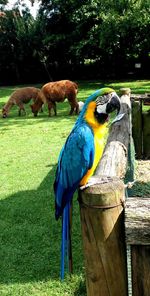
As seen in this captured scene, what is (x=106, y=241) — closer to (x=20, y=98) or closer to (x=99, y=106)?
(x=99, y=106)

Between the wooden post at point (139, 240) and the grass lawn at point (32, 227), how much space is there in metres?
1.66

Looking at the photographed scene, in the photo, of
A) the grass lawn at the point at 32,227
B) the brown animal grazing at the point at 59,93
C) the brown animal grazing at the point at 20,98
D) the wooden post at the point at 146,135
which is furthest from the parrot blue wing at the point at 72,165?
the brown animal grazing at the point at 20,98

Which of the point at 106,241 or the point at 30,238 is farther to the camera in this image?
the point at 30,238

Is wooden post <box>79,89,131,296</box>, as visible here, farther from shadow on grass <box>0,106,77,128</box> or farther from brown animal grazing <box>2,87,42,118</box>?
brown animal grazing <box>2,87,42,118</box>

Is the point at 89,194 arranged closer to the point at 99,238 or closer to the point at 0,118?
the point at 99,238

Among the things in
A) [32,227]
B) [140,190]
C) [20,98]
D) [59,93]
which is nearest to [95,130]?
[32,227]

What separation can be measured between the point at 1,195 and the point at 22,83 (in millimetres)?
22066

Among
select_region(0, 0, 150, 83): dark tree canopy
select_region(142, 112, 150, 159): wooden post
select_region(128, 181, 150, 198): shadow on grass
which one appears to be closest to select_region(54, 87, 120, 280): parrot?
select_region(128, 181, 150, 198): shadow on grass

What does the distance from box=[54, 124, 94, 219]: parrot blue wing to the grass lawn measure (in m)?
1.33


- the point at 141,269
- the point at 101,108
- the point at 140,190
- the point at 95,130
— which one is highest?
the point at 101,108

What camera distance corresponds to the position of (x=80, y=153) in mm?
2240

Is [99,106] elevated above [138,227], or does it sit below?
above

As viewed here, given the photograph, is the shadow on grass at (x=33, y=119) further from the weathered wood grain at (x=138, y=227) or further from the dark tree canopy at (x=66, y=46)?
the weathered wood grain at (x=138, y=227)

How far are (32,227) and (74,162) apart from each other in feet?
8.00
